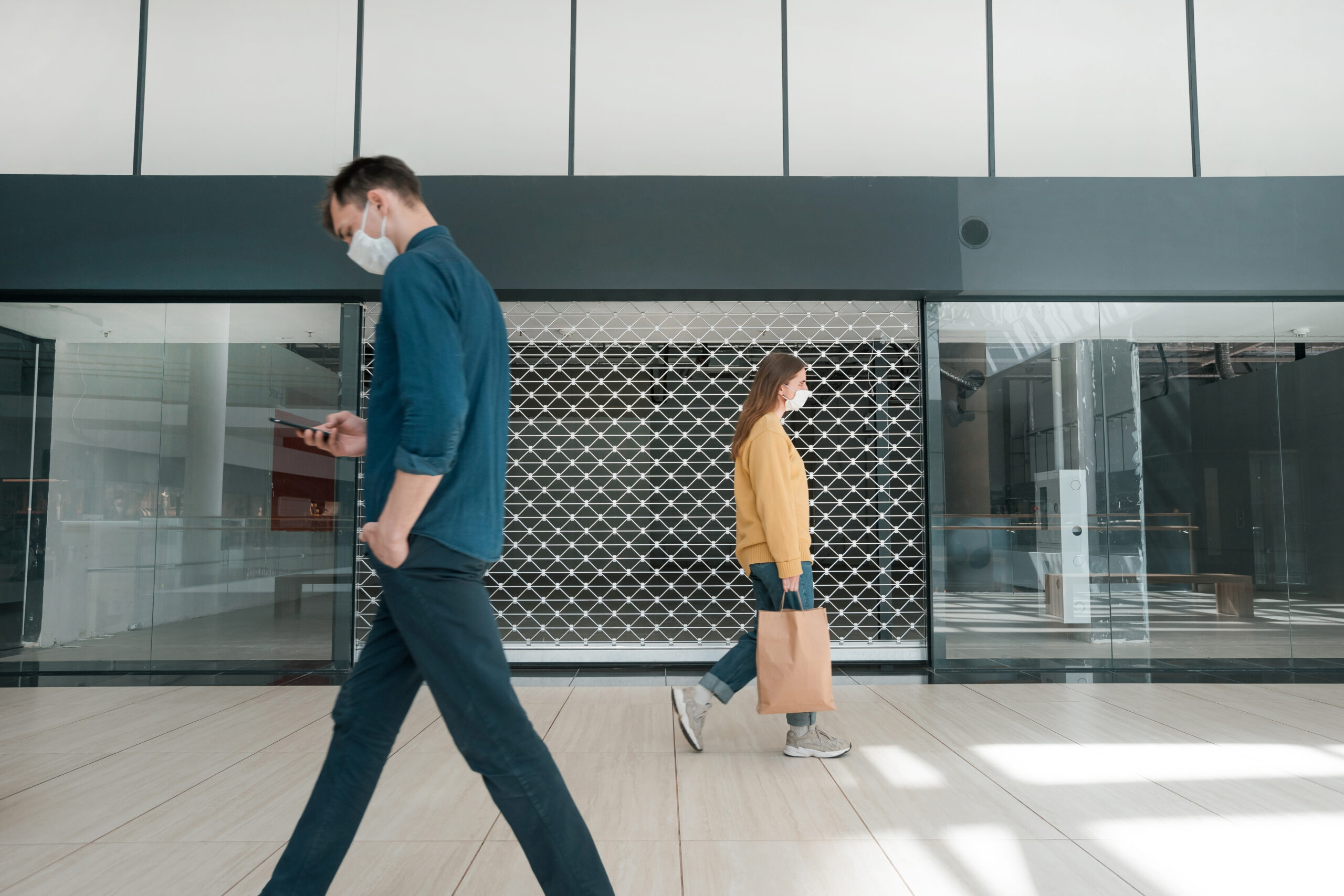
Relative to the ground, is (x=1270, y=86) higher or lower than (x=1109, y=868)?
higher

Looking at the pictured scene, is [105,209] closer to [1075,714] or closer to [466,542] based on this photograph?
[466,542]

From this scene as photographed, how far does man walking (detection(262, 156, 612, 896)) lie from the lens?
1.30 metres

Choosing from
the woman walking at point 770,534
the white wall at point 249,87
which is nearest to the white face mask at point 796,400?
the woman walking at point 770,534

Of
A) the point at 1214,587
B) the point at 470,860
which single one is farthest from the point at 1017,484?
the point at 470,860

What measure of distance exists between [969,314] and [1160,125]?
5.13 ft

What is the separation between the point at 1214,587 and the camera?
443cm

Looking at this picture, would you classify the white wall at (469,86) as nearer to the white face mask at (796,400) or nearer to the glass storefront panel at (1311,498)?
the white face mask at (796,400)

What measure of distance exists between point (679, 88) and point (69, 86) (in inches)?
134

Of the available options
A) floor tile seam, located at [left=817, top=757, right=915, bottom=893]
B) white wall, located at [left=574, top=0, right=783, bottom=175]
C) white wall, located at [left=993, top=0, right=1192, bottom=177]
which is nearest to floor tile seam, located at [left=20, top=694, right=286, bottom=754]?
floor tile seam, located at [left=817, top=757, right=915, bottom=893]

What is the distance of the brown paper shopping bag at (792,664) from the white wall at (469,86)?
3006 millimetres

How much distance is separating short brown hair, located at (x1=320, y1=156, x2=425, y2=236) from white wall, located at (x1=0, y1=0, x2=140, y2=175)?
12.8 feet

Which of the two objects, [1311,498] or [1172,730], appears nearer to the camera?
[1172,730]

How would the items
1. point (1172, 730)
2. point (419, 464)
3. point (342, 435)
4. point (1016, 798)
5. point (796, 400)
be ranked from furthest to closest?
point (1172, 730), point (796, 400), point (1016, 798), point (342, 435), point (419, 464)

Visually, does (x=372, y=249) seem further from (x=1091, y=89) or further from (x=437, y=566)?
(x=1091, y=89)
